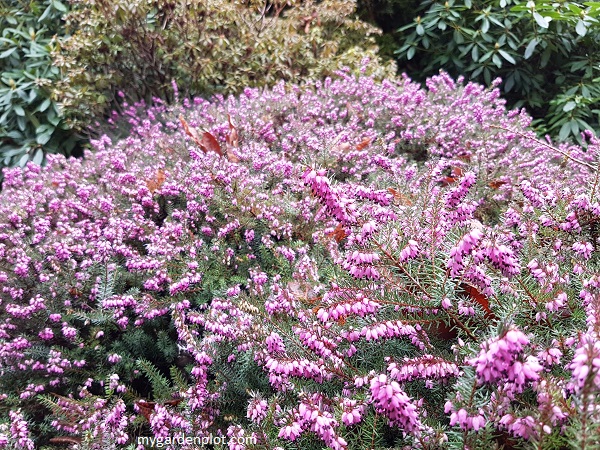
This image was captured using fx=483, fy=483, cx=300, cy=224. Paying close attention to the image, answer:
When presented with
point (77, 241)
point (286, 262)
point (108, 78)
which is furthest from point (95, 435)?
point (108, 78)

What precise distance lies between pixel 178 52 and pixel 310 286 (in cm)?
312

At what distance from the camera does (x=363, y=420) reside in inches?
45.8

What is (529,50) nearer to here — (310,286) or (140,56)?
(140,56)

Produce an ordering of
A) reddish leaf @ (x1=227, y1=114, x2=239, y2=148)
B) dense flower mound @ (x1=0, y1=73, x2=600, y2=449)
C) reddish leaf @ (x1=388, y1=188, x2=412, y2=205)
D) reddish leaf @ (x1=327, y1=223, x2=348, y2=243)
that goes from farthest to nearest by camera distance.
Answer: reddish leaf @ (x1=227, y1=114, x2=239, y2=148) < reddish leaf @ (x1=327, y1=223, x2=348, y2=243) < reddish leaf @ (x1=388, y1=188, x2=412, y2=205) < dense flower mound @ (x1=0, y1=73, x2=600, y2=449)

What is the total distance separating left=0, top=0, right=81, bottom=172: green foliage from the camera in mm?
4633

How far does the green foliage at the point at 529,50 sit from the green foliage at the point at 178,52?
768mm

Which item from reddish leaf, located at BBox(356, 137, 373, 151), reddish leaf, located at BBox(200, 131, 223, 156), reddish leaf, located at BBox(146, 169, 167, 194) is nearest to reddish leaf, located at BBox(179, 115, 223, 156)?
reddish leaf, located at BBox(200, 131, 223, 156)

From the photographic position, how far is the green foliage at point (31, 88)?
15.2 feet

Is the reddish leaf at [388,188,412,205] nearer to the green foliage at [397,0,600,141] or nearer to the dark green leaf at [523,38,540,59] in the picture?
the green foliage at [397,0,600,141]

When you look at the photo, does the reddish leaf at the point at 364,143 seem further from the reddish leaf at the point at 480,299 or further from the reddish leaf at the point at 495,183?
the reddish leaf at the point at 480,299

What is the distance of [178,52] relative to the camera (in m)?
4.15

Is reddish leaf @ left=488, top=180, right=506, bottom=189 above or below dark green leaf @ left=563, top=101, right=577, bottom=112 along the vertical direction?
below

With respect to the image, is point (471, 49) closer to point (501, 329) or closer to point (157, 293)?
point (157, 293)

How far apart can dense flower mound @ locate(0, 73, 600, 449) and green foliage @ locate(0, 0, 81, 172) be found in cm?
158
